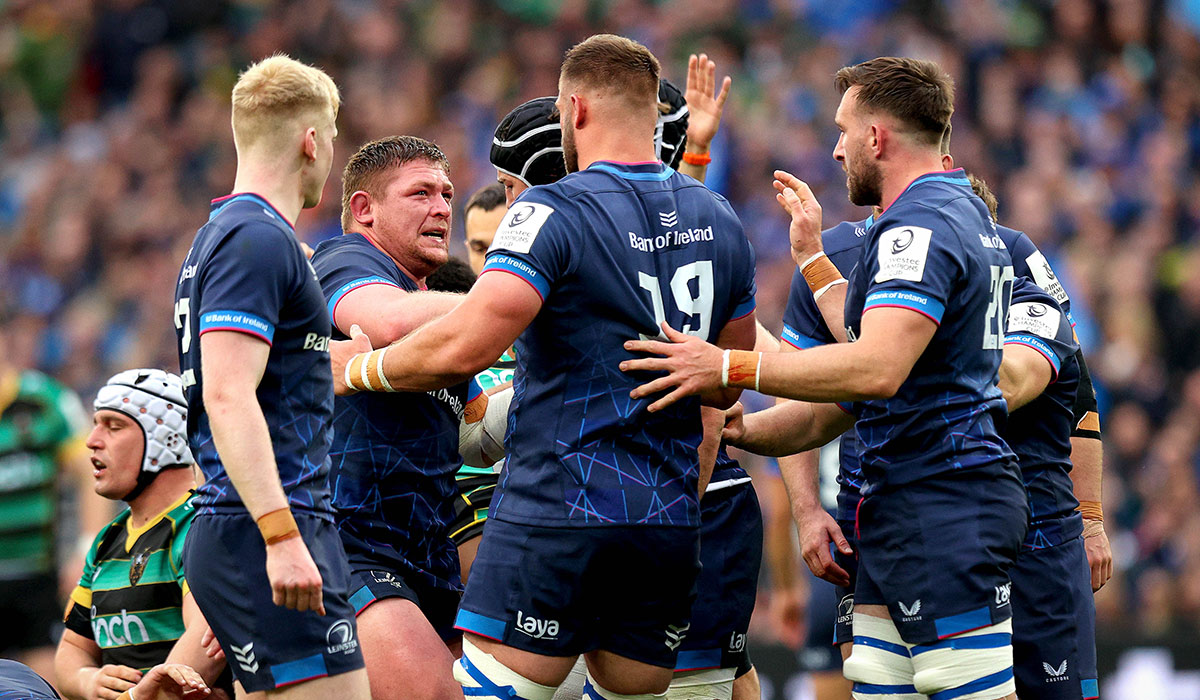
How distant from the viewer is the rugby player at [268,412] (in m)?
4.09

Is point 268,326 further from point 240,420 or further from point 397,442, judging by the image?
point 397,442

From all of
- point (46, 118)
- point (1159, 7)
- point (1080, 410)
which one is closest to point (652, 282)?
point (1080, 410)

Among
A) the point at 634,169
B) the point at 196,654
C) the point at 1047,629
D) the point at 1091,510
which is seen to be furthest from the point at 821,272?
the point at 196,654

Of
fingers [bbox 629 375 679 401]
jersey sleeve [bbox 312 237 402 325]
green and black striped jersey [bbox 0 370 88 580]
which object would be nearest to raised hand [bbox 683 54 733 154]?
jersey sleeve [bbox 312 237 402 325]

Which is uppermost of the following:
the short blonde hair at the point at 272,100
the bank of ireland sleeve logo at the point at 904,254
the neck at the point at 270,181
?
the short blonde hair at the point at 272,100

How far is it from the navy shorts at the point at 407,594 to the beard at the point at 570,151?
1.65 meters

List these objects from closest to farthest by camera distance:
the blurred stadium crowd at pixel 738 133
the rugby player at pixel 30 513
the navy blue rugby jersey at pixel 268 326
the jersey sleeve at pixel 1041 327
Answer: the navy blue rugby jersey at pixel 268 326 → the jersey sleeve at pixel 1041 327 → the rugby player at pixel 30 513 → the blurred stadium crowd at pixel 738 133

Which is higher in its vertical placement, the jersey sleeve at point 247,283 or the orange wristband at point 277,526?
the jersey sleeve at point 247,283

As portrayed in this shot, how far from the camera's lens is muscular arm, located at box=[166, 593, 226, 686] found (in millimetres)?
5145

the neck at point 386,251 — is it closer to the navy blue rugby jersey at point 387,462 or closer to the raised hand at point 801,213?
the navy blue rugby jersey at point 387,462

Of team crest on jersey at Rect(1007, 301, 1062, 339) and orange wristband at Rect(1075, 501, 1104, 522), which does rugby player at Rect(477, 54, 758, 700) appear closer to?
team crest on jersey at Rect(1007, 301, 1062, 339)

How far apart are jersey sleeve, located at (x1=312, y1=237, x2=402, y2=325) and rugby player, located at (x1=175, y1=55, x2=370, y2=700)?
786 millimetres

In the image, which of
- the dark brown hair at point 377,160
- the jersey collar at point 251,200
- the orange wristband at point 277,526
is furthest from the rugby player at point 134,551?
the jersey collar at point 251,200

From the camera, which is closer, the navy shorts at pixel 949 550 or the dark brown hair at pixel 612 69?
the navy shorts at pixel 949 550
